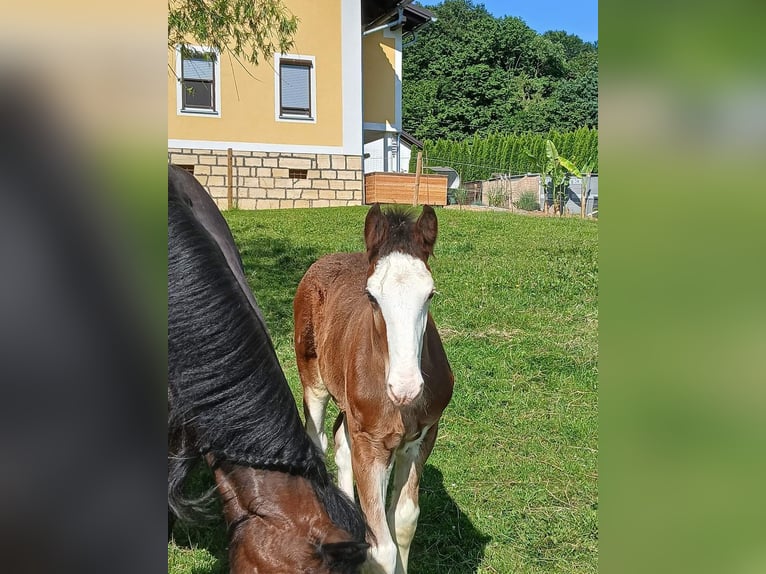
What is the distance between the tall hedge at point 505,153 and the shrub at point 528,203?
13.3 feet

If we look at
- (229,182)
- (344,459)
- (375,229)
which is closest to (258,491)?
(375,229)

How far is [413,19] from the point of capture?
20.1 m

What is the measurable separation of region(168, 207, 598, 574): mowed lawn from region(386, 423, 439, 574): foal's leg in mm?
387

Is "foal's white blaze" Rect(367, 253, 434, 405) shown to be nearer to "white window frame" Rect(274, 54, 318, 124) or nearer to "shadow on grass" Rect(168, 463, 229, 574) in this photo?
"shadow on grass" Rect(168, 463, 229, 574)

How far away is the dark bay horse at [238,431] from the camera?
1.68m

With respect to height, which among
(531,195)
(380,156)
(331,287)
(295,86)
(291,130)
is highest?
(295,86)

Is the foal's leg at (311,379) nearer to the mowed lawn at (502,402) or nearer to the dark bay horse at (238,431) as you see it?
the mowed lawn at (502,402)

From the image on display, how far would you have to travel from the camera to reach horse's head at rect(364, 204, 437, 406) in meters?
2.19

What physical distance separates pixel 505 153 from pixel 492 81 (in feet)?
54.7

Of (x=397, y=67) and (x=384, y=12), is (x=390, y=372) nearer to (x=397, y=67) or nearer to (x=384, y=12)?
(x=384, y=12)

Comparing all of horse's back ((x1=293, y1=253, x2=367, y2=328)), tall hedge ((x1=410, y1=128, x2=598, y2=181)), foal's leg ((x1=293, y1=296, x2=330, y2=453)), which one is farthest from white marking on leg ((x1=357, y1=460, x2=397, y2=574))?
tall hedge ((x1=410, y1=128, x2=598, y2=181))

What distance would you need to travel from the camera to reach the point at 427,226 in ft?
8.27

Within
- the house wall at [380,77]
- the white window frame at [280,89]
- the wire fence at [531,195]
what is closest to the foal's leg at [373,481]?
the white window frame at [280,89]
